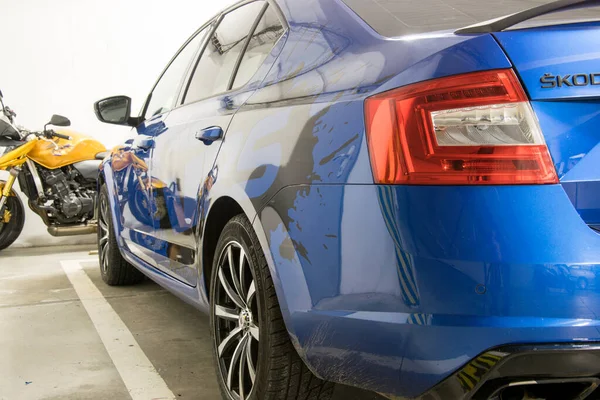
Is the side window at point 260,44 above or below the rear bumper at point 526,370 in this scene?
above

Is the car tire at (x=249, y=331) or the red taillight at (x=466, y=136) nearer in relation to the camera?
the red taillight at (x=466, y=136)

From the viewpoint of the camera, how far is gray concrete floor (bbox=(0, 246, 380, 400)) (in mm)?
2936

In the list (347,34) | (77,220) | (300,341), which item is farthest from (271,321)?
(77,220)

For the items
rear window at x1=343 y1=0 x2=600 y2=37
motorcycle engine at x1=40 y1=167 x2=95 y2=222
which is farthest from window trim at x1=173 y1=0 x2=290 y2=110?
motorcycle engine at x1=40 y1=167 x2=95 y2=222

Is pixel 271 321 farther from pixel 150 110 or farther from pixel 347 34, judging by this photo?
pixel 150 110

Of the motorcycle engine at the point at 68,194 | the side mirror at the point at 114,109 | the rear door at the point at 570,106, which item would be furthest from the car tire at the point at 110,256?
the rear door at the point at 570,106

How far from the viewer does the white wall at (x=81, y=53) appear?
820 centimetres

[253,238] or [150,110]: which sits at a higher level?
[150,110]

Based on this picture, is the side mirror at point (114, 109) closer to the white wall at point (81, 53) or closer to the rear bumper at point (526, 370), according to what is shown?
the rear bumper at point (526, 370)

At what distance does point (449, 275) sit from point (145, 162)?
241 centimetres

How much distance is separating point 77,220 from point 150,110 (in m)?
3.58

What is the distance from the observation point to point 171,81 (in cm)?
383

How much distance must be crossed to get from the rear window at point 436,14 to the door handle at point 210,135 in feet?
2.22

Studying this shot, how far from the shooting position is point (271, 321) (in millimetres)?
2055
